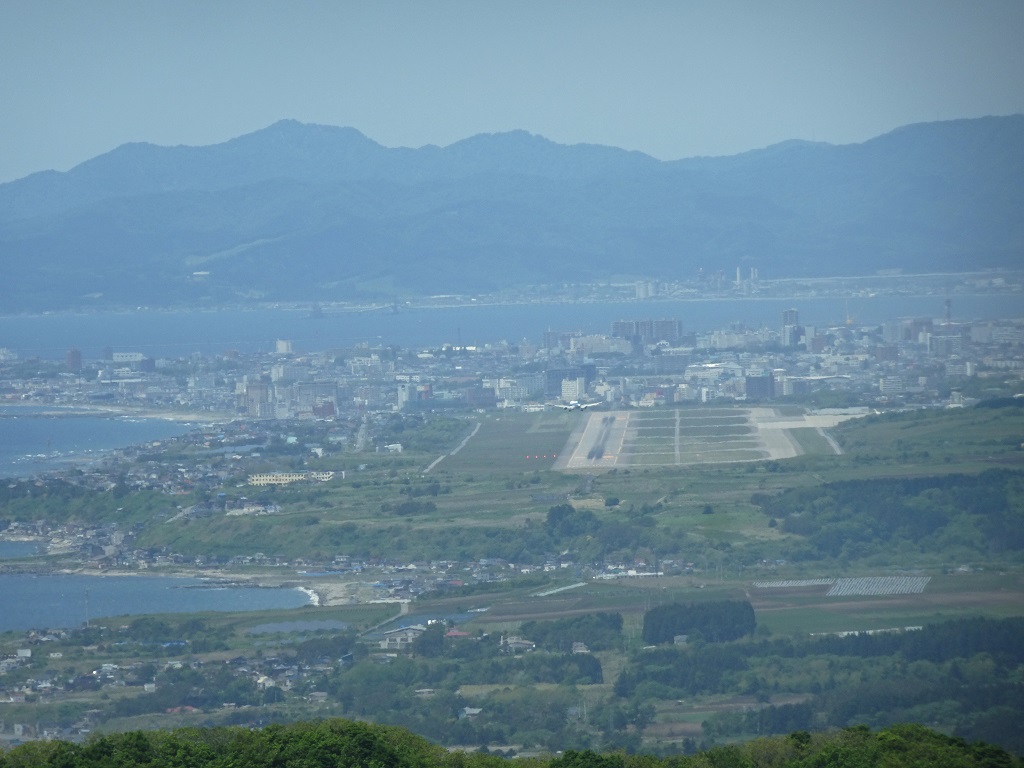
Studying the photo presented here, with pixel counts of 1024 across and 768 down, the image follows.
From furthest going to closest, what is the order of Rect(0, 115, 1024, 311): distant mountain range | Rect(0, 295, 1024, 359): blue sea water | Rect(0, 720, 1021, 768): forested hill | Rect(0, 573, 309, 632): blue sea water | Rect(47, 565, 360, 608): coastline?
Rect(0, 115, 1024, 311): distant mountain range
Rect(0, 295, 1024, 359): blue sea water
Rect(47, 565, 360, 608): coastline
Rect(0, 573, 309, 632): blue sea water
Rect(0, 720, 1021, 768): forested hill

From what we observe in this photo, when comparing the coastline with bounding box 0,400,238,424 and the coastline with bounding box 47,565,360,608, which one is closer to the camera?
the coastline with bounding box 47,565,360,608

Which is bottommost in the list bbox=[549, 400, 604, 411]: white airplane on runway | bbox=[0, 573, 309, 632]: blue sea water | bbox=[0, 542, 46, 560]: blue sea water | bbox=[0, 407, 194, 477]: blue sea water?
bbox=[0, 573, 309, 632]: blue sea water

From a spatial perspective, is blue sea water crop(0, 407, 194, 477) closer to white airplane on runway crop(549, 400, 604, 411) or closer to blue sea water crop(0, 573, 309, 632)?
white airplane on runway crop(549, 400, 604, 411)

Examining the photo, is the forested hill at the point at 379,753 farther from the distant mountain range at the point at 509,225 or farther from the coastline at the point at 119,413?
the distant mountain range at the point at 509,225

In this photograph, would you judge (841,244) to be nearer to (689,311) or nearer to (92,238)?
(689,311)

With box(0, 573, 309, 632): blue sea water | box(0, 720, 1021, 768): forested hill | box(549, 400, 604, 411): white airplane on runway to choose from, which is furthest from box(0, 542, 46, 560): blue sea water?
box(549, 400, 604, 411): white airplane on runway

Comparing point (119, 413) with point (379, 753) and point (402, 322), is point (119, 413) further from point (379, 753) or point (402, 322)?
point (379, 753)

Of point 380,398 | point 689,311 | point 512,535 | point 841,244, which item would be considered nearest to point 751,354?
point 380,398
